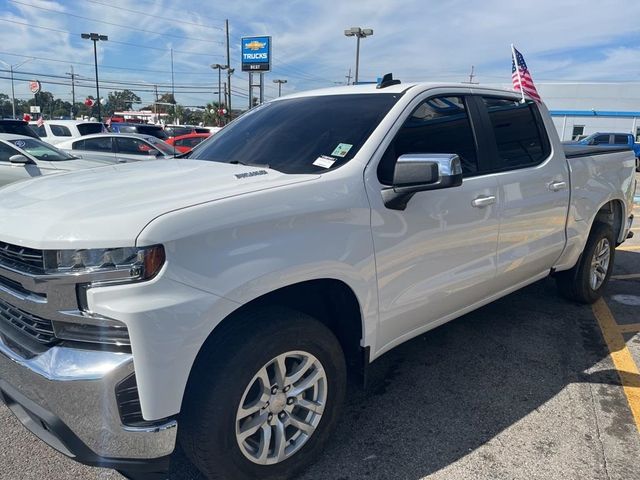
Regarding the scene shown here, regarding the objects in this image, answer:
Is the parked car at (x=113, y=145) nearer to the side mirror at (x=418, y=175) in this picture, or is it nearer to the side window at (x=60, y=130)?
the side window at (x=60, y=130)

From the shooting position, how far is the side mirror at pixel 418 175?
255 centimetres

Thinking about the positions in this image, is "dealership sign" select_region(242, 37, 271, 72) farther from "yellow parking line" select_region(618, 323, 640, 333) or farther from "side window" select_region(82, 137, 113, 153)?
"yellow parking line" select_region(618, 323, 640, 333)

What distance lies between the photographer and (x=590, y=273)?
16.0ft

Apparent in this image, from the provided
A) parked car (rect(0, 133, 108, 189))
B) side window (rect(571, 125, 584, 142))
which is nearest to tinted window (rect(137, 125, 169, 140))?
parked car (rect(0, 133, 108, 189))

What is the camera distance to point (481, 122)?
3.53 metres

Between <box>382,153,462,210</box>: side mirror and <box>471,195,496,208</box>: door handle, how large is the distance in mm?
577

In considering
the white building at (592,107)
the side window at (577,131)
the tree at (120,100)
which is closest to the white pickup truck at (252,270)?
the white building at (592,107)

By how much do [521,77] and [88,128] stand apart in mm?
15833

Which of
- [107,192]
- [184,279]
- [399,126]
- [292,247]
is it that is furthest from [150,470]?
[399,126]

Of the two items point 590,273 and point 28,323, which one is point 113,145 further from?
point 28,323

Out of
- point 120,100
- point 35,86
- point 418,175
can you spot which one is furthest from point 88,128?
point 120,100

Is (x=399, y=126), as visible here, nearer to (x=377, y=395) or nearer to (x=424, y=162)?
(x=424, y=162)

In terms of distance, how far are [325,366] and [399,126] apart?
4.51ft

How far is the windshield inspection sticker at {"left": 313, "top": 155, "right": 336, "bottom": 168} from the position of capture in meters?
2.73
